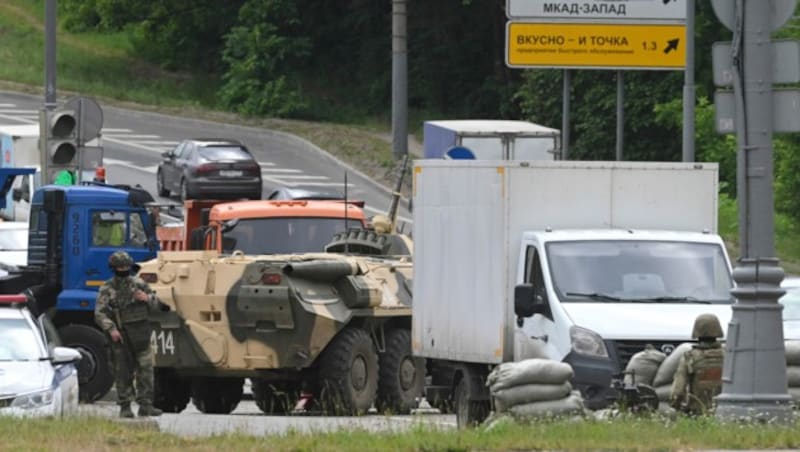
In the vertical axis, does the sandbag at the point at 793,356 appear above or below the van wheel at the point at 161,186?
below

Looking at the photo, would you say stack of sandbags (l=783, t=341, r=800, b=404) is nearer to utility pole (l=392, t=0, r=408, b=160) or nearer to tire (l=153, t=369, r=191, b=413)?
tire (l=153, t=369, r=191, b=413)

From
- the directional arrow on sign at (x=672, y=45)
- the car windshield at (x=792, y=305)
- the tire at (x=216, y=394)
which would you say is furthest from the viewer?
the directional arrow on sign at (x=672, y=45)

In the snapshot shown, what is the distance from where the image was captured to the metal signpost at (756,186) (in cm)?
1494

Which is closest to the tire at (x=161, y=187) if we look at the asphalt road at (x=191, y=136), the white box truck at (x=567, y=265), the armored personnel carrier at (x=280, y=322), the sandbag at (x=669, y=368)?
the asphalt road at (x=191, y=136)

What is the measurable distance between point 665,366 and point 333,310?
6639 mm

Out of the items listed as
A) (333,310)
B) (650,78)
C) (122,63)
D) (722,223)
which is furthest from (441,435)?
(122,63)

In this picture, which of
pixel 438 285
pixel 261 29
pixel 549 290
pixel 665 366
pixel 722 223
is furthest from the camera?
pixel 261 29

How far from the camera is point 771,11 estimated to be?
15172 mm

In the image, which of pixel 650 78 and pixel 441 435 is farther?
pixel 650 78

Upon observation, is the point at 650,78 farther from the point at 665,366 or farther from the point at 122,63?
the point at 665,366

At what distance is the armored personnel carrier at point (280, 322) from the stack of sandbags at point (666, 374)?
6.37 meters

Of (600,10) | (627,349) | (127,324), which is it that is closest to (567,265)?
(627,349)

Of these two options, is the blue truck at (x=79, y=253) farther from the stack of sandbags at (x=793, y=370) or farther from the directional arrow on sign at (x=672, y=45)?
the directional arrow on sign at (x=672, y=45)

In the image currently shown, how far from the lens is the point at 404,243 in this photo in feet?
84.4
